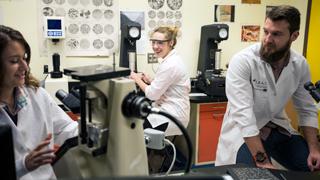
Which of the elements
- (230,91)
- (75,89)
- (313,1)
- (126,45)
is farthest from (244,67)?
(313,1)

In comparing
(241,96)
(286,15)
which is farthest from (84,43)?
(286,15)

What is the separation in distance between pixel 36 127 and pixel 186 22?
2399 millimetres

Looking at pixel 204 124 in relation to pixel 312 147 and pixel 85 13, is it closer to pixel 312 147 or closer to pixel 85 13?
pixel 312 147

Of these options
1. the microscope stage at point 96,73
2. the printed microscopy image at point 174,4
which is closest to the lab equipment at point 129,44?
the printed microscopy image at point 174,4

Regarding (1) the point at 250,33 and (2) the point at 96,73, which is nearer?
(2) the point at 96,73

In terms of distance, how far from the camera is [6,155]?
0.68 metres

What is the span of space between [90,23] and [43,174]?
2074 millimetres

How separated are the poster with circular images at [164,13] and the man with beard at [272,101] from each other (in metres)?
1.64

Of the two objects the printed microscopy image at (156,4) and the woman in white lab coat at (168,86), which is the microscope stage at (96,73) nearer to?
the woman in white lab coat at (168,86)

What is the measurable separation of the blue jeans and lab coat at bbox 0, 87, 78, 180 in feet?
3.05

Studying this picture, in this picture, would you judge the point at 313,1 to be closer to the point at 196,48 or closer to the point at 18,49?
the point at 196,48

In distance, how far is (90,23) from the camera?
3.13m

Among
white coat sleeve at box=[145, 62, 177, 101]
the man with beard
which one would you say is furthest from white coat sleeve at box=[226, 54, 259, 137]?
white coat sleeve at box=[145, 62, 177, 101]

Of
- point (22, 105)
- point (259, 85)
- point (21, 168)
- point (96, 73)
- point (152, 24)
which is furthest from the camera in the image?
point (152, 24)
